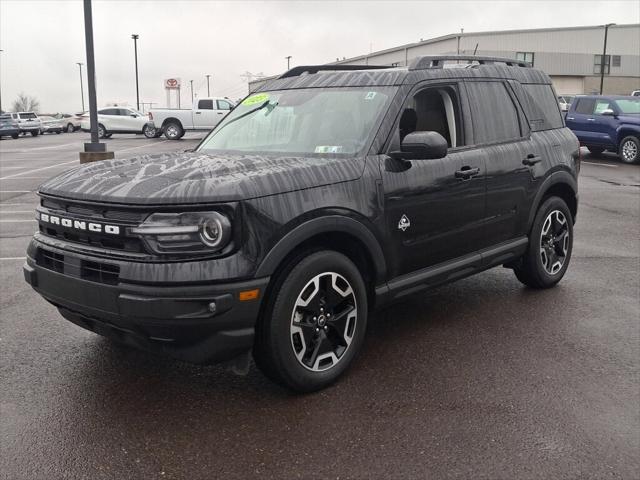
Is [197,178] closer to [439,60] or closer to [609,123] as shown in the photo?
[439,60]

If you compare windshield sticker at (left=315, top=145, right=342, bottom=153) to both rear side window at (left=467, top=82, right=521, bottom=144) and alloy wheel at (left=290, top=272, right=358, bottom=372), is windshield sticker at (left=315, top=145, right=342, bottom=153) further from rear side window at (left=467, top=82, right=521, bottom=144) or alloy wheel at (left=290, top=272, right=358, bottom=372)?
rear side window at (left=467, top=82, right=521, bottom=144)

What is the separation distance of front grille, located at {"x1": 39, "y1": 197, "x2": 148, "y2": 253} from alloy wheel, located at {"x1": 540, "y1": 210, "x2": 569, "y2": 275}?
3.69 metres

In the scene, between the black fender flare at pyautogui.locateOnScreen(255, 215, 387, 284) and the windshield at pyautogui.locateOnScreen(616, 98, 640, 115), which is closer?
the black fender flare at pyautogui.locateOnScreen(255, 215, 387, 284)

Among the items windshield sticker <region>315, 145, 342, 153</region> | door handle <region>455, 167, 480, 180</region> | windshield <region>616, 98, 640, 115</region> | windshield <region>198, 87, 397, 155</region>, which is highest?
windshield <region>616, 98, 640, 115</region>

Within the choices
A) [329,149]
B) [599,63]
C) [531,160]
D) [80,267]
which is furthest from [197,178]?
[599,63]

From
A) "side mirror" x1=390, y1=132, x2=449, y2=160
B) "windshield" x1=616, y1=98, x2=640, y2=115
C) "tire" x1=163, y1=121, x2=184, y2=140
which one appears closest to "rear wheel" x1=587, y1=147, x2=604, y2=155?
"windshield" x1=616, y1=98, x2=640, y2=115

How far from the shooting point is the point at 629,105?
61.0 feet

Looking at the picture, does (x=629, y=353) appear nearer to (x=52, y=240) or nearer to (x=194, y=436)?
(x=194, y=436)

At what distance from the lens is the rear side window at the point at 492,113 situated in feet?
16.0

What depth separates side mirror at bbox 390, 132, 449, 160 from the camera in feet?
12.8

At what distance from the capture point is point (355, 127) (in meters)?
4.16

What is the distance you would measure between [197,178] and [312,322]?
1027mm

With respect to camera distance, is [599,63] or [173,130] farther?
[599,63]

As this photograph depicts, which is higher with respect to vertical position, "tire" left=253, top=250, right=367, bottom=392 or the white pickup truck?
the white pickup truck
